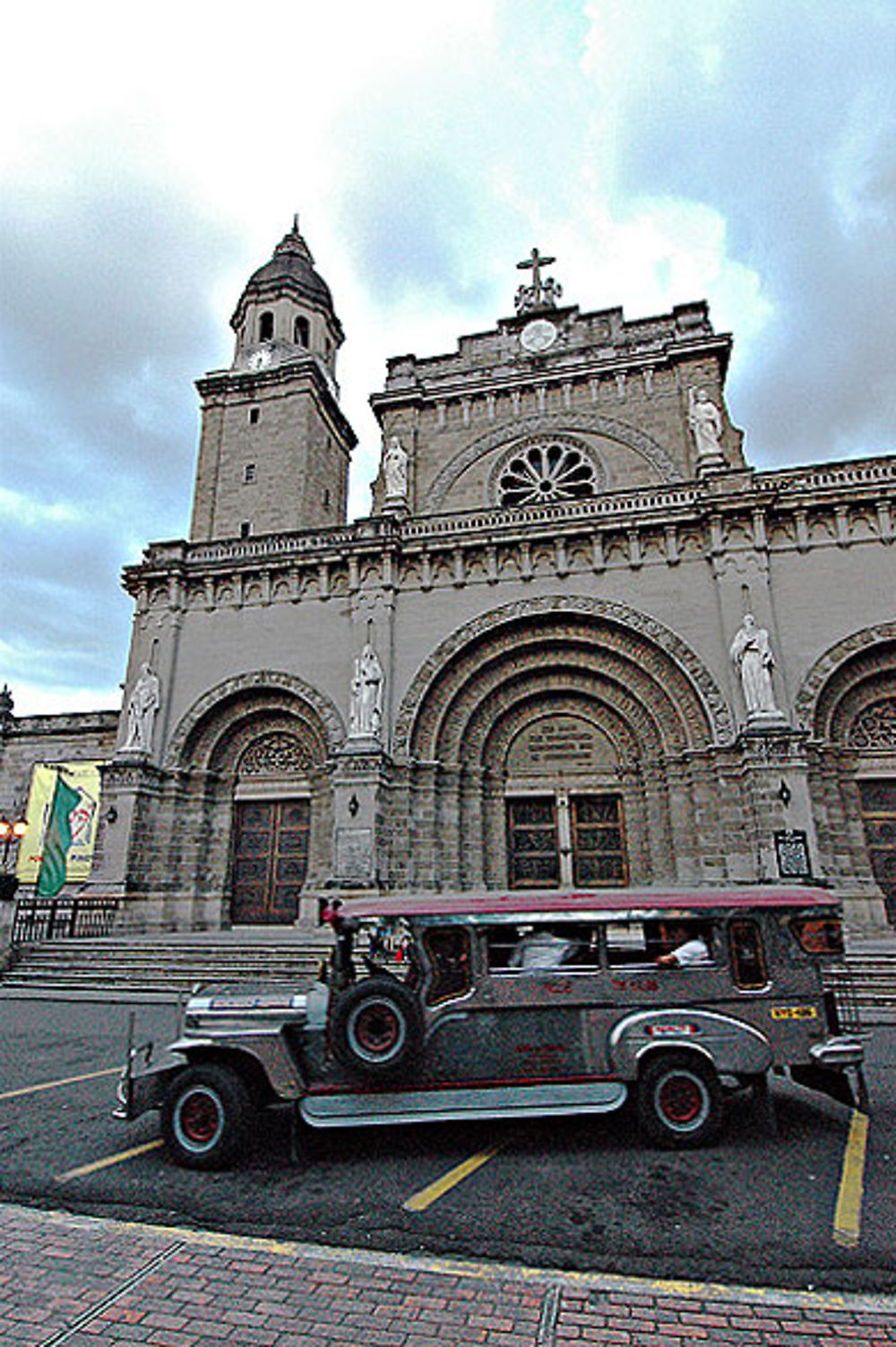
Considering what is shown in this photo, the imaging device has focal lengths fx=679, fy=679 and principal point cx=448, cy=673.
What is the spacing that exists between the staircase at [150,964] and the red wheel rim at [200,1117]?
25.4 feet

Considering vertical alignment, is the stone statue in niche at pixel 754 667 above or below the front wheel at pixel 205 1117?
above

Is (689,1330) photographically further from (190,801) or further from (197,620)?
(197,620)

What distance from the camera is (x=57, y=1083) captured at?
23.9ft

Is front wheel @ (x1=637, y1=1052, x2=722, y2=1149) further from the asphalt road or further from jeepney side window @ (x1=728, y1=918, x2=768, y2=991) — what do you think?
jeepney side window @ (x1=728, y1=918, x2=768, y2=991)

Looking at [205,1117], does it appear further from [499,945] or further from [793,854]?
[793,854]

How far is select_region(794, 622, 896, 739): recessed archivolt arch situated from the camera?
16391mm

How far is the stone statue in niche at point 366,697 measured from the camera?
709 inches

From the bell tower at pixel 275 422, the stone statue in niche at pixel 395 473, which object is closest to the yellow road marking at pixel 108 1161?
the stone statue in niche at pixel 395 473

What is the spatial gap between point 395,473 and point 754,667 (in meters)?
13.3

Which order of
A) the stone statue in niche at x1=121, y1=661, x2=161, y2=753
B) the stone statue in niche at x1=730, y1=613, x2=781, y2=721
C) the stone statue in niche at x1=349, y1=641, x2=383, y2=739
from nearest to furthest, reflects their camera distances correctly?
1. the stone statue in niche at x1=730, y1=613, x2=781, y2=721
2. the stone statue in niche at x1=349, y1=641, x2=383, y2=739
3. the stone statue in niche at x1=121, y1=661, x2=161, y2=753

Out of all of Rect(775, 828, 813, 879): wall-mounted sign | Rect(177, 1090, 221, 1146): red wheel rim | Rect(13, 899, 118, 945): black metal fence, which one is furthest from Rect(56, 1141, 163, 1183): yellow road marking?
Rect(775, 828, 813, 879): wall-mounted sign

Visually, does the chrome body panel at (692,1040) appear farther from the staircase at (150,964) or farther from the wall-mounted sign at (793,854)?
the wall-mounted sign at (793,854)

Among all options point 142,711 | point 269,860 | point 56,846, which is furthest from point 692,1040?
point 142,711

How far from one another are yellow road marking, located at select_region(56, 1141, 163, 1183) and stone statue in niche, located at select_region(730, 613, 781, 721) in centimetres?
1442
